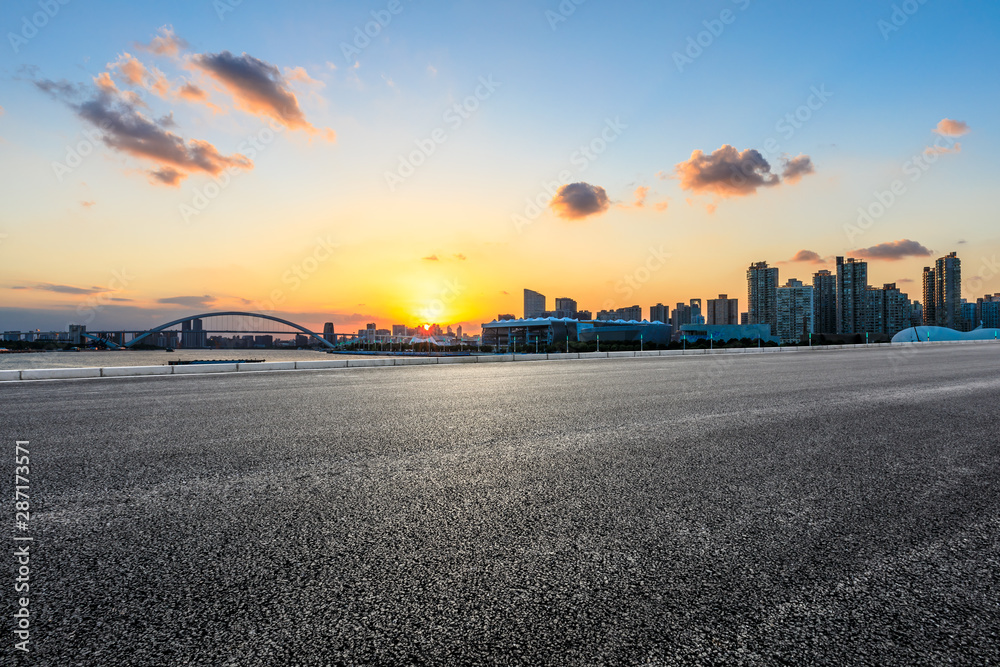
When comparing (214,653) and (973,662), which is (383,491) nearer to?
(214,653)

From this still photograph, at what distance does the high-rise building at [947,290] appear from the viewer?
10938 cm

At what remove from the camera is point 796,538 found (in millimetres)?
2682

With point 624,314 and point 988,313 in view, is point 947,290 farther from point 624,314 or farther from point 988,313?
point 624,314

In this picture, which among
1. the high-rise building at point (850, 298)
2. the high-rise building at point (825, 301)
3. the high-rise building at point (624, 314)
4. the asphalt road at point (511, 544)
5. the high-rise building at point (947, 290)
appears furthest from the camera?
the high-rise building at point (624, 314)

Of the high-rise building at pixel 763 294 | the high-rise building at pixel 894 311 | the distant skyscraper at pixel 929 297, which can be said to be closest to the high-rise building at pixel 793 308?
the high-rise building at pixel 763 294

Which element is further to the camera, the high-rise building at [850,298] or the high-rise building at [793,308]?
the high-rise building at [793,308]

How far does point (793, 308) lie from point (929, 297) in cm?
2860

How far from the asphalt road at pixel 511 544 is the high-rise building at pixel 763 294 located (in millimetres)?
123436

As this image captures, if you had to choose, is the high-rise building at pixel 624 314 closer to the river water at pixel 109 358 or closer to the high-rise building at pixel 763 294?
the high-rise building at pixel 763 294

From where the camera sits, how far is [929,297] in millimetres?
114188

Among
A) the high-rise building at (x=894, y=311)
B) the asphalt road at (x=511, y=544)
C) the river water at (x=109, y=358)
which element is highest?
the high-rise building at (x=894, y=311)

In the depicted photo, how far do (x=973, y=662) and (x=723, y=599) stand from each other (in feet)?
2.56

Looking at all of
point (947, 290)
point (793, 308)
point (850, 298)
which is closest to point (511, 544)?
point (850, 298)

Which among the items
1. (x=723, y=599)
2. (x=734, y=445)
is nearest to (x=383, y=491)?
(x=723, y=599)
